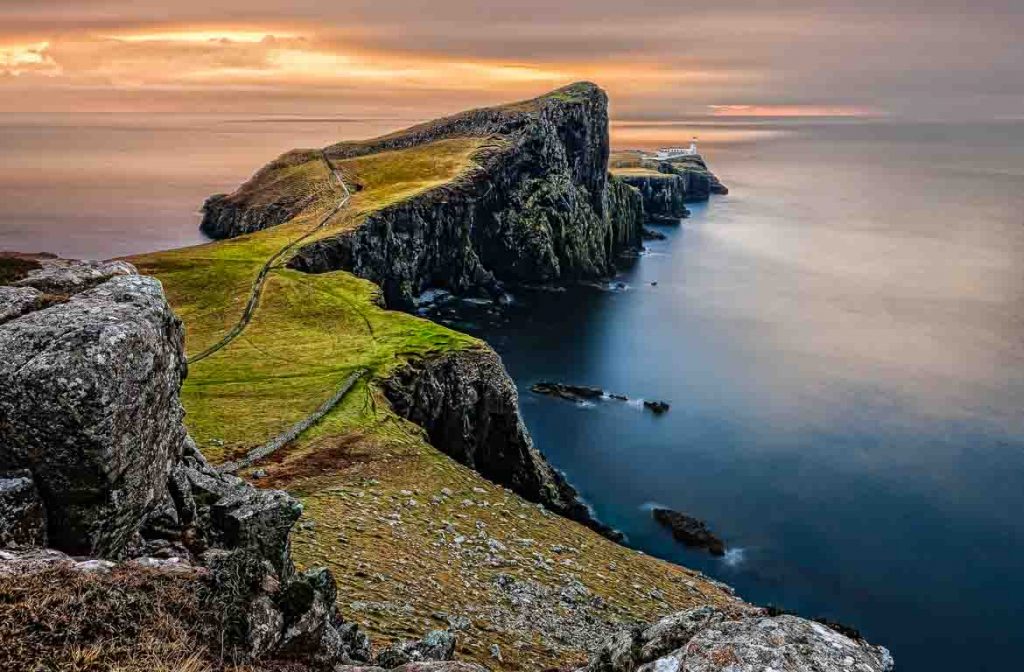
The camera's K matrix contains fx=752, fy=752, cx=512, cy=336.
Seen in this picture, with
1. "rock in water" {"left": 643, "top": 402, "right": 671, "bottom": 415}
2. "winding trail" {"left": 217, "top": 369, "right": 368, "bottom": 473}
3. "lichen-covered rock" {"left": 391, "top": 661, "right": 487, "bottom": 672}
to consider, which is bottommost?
"rock in water" {"left": 643, "top": 402, "right": 671, "bottom": 415}

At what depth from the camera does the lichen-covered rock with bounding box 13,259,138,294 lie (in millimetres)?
21781

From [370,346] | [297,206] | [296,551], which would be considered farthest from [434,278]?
[296,551]

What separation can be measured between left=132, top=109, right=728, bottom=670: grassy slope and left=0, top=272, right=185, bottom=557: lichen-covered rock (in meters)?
12.4

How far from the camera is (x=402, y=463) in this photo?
172 ft

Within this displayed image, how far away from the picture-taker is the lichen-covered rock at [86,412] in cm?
1741

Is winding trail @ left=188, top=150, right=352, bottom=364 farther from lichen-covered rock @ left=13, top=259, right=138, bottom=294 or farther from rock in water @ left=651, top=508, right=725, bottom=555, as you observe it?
lichen-covered rock @ left=13, top=259, right=138, bottom=294

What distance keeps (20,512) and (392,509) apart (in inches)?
1130

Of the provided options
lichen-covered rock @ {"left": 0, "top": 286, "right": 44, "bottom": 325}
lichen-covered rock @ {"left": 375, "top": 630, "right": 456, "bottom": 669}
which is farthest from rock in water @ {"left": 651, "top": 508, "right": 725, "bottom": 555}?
lichen-covered rock @ {"left": 0, "top": 286, "right": 44, "bottom": 325}

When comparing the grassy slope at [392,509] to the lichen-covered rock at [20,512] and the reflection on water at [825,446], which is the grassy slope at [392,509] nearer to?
the lichen-covered rock at [20,512]

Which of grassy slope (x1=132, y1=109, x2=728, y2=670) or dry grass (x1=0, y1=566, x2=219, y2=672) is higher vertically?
dry grass (x1=0, y1=566, x2=219, y2=672)

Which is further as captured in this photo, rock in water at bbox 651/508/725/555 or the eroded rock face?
the eroded rock face

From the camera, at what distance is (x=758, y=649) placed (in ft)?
46.8

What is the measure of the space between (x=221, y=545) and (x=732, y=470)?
74671 millimetres

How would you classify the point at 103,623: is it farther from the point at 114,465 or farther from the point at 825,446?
the point at 825,446
